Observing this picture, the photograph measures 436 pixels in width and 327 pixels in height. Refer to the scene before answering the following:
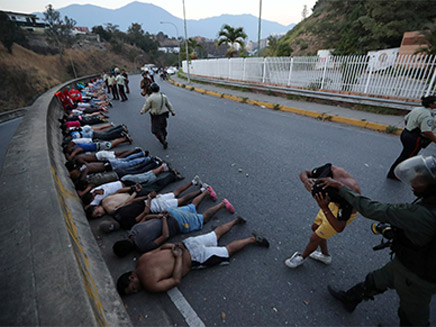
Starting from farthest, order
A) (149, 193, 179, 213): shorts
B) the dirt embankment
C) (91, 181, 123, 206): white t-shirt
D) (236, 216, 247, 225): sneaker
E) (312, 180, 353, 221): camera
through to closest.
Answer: the dirt embankment, (91, 181, 123, 206): white t-shirt, (149, 193, 179, 213): shorts, (236, 216, 247, 225): sneaker, (312, 180, 353, 221): camera

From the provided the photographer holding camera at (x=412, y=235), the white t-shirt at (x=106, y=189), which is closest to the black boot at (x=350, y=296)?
the photographer holding camera at (x=412, y=235)

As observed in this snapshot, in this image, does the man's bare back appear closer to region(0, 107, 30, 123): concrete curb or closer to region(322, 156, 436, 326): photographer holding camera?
region(322, 156, 436, 326): photographer holding camera

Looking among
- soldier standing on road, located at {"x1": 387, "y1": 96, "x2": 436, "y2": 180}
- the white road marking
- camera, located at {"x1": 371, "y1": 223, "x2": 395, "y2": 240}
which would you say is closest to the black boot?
camera, located at {"x1": 371, "y1": 223, "x2": 395, "y2": 240}

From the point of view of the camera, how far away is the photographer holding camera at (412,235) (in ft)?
4.29

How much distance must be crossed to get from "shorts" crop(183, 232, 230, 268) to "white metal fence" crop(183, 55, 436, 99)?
8325mm

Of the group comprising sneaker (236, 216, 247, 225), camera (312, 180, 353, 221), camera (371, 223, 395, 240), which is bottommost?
sneaker (236, 216, 247, 225)

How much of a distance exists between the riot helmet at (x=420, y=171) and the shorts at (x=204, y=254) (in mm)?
1899

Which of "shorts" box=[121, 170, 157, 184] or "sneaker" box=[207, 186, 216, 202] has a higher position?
"shorts" box=[121, 170, 157, 184]

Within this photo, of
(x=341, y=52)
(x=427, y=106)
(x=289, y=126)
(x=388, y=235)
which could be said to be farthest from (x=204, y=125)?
(x=341, y=52)

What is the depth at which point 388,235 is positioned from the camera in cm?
164

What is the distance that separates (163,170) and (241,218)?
6.74 feet

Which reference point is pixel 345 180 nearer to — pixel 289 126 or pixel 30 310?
pixel 30 310

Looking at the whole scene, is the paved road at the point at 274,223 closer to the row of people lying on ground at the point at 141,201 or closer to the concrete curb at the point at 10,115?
the row of people lying on ground at the point at 141,201

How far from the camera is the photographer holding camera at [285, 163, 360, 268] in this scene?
183 centimetres
